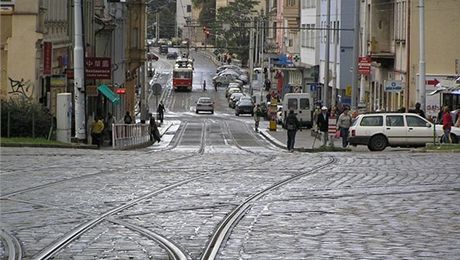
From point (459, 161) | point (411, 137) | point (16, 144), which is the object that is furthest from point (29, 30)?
point (459, 161)

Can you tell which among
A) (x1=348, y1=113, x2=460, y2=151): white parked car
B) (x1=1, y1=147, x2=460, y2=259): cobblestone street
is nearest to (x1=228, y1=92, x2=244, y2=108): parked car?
(x1=348, y1=113, x2=460, y2=151): white parked car

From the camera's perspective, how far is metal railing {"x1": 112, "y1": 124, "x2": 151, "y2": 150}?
162 feet

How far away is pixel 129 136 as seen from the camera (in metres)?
54.2

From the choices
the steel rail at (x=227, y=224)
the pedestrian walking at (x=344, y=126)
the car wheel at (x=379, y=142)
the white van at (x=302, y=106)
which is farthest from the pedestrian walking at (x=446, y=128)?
the white van at (x=302, y=106)

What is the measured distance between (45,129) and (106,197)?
827 inches

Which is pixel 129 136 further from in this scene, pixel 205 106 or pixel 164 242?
pixel 205 106

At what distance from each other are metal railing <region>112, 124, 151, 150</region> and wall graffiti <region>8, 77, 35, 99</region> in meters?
4.25

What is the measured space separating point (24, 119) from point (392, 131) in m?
13.2

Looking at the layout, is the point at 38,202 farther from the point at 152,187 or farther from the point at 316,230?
the point at 316,230

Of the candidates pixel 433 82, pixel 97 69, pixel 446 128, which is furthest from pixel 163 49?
pixel 446 128

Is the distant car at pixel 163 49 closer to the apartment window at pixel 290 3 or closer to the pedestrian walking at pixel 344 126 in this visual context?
the apartment window at pixel 290 3

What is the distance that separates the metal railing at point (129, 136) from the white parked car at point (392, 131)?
10.5 metres

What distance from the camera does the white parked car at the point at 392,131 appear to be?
41.8 metres

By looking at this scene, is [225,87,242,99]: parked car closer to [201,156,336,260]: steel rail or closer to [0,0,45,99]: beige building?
[0,0,45,99]: beige building
